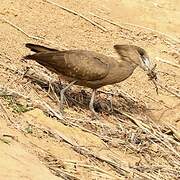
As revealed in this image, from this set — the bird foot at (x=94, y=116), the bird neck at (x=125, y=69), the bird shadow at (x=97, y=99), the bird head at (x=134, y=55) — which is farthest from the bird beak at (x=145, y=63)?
the bird foot at (x=94, y=116)

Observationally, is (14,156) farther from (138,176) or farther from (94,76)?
(94,76)

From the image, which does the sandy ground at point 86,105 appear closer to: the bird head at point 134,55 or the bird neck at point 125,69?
the bird neck at point 125,69

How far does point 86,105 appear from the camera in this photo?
8047 millimetres

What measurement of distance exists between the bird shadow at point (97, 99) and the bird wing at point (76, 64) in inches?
16.6

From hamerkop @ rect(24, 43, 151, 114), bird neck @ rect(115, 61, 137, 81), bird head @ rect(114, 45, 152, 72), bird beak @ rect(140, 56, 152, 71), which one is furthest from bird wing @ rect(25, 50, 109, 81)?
bird beak @ rect(140, 56, 152, 71)

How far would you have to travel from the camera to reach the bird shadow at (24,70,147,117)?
26.0 ft

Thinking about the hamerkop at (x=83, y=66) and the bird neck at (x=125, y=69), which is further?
the bird neck at (x=125, y=69)

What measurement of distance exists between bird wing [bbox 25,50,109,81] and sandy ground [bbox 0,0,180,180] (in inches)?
15.5

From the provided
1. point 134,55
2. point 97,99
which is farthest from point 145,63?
point 97,99

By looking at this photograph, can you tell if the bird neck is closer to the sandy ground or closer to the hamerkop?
the hamerkop

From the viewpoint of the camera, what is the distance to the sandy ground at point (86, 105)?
20.5 ft

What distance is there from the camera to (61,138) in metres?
6.66

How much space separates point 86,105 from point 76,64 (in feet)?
2.53

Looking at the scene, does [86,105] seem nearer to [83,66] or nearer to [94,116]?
[94,116]
